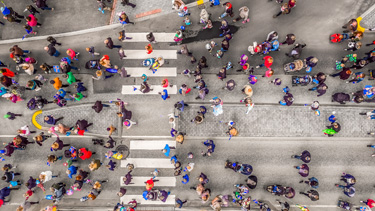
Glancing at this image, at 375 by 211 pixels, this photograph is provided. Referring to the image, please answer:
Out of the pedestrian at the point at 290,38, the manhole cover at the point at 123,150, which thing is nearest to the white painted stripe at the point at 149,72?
the manhole cover at the point at 123,150

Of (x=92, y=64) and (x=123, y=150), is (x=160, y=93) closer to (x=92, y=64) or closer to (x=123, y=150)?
(x=123, y=150)

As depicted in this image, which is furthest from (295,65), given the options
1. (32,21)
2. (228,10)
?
(32,21)

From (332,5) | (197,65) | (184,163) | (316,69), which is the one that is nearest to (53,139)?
(184,163)

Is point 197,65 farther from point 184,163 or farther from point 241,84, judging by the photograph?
point 184,163

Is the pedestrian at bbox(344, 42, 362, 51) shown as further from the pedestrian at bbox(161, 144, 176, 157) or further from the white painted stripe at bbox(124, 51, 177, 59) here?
the pedestrian at bbox(161, 144, 176, 157)

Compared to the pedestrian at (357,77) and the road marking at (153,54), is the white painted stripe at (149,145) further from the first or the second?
the pedestrian at (357,77)
